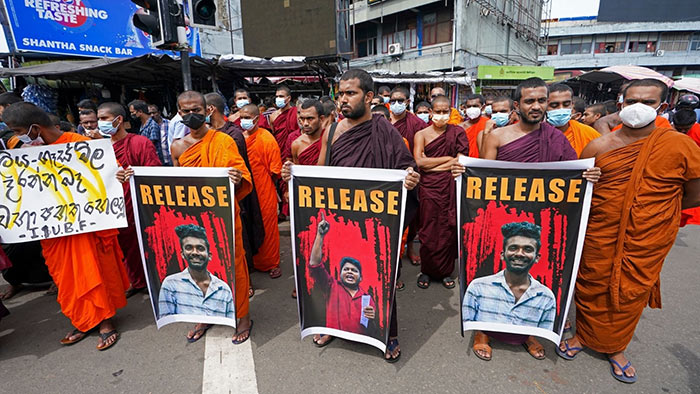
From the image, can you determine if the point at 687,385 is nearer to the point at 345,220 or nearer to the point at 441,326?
the point at 441,326

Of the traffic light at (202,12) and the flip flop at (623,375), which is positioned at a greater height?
the traffic light at (202,12)

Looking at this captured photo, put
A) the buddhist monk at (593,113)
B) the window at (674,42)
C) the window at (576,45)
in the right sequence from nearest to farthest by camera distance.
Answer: the buddhist monk at (593,113) → the window at (674,42) → the window at (576,45)

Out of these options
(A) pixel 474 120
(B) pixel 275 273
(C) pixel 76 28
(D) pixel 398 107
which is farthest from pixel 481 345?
(C) pixel 76 28

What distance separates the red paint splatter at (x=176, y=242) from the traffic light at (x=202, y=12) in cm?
256

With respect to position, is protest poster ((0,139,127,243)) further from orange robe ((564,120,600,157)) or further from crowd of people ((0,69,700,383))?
orange robe ((564,120,600,157))

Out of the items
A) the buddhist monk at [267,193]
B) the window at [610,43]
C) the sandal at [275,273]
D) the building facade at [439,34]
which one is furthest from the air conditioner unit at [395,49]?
the window at [610,43]

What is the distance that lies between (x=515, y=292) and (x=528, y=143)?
1.00 m

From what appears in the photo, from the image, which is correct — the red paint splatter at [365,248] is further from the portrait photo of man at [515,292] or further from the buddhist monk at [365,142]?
the portrait photo of man at [515,292]

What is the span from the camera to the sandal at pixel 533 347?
238 centimetres

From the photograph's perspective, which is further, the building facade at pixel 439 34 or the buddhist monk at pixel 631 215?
the building facade at pixel 439 34

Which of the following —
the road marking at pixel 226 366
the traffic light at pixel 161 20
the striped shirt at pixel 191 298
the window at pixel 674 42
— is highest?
the window at pixel 674 42

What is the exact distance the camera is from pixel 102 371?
238 centimetres

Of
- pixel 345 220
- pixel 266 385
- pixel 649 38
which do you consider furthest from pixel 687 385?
pixel 649 38

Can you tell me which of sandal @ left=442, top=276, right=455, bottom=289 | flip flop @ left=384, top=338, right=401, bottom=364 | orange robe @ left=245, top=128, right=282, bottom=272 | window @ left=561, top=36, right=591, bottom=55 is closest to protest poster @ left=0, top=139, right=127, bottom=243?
orange robe @ left=245, top=128, right=282, bottom=272
